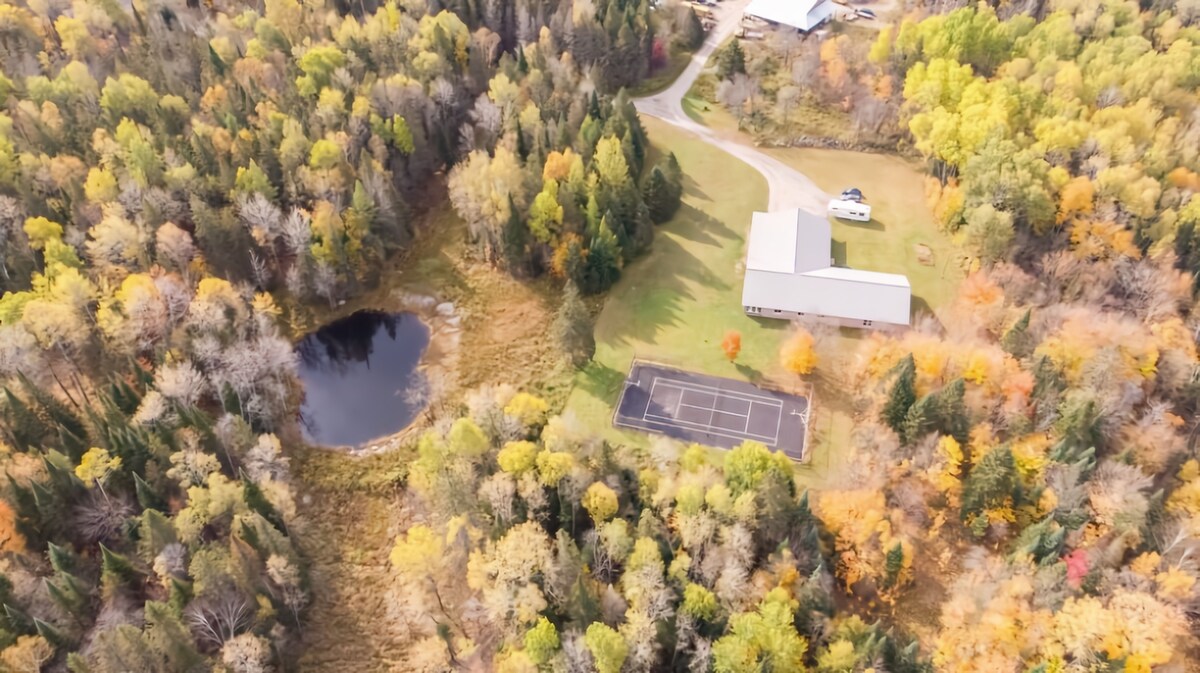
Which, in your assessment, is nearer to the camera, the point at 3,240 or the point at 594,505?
the point at 594,505

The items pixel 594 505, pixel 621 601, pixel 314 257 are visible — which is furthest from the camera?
pixel 314 257

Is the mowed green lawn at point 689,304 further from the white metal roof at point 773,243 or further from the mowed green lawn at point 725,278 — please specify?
the white metal roof at point 773,243

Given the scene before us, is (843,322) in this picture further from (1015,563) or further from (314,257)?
(314,257)

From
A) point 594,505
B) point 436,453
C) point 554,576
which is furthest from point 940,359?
point 436,453

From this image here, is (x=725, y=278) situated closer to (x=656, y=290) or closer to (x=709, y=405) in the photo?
(x=656, y=290)

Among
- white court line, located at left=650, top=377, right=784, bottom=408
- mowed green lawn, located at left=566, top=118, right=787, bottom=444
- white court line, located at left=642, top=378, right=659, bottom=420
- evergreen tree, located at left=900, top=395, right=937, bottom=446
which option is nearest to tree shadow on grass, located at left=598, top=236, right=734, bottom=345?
mowed green lawn, located at left=566, top=118, right=787, bottom=444

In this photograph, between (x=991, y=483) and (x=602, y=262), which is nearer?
(x=991, y=483)

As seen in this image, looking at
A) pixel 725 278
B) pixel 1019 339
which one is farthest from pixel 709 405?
pixel 1019 339
